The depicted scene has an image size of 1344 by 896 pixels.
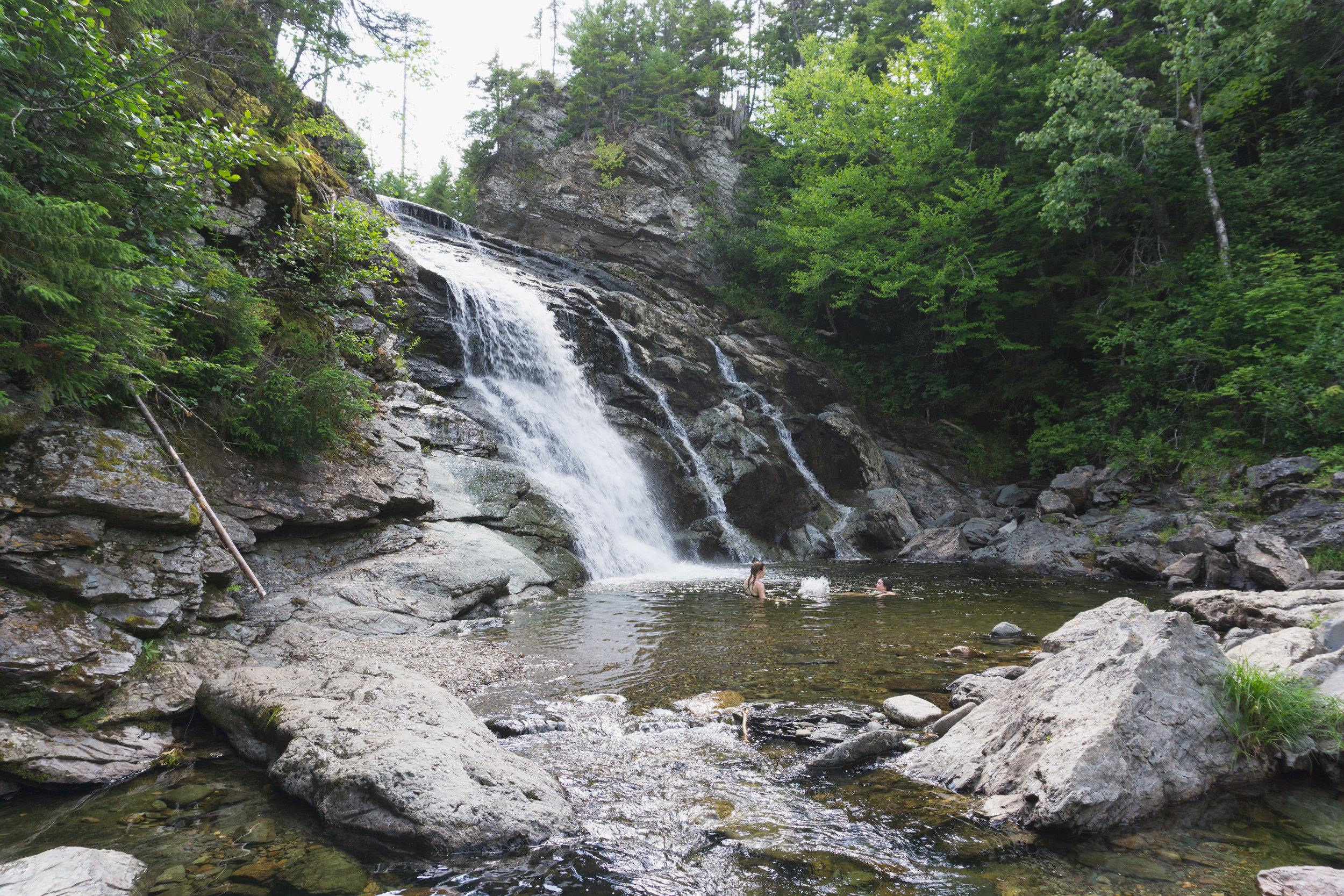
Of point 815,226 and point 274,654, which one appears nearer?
point 274,654

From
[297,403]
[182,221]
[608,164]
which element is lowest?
[297,403]

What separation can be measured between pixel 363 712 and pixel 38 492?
3.51 meters

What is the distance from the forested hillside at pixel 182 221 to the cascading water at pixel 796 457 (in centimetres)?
1346

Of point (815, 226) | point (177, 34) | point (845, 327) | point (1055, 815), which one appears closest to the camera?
point (1055, 815)

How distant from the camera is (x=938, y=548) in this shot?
53.2 feet

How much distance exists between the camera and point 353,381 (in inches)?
330

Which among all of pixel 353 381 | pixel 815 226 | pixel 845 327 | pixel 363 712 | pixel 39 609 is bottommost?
pixel 363 712

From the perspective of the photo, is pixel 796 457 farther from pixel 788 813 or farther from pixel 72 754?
pixel 72 754

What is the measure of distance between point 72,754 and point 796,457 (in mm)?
18605

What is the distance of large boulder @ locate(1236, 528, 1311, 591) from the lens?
875 cm

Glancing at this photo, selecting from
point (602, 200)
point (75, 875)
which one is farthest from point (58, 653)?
point (602, 200)

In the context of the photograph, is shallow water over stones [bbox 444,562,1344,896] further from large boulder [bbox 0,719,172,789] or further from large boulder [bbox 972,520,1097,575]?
large boulder [bbox 972,520,1097,575]

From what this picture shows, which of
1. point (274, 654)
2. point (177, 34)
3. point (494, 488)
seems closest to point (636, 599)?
point (494, 488)

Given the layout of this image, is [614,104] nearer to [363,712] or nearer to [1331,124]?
[1331,124]
